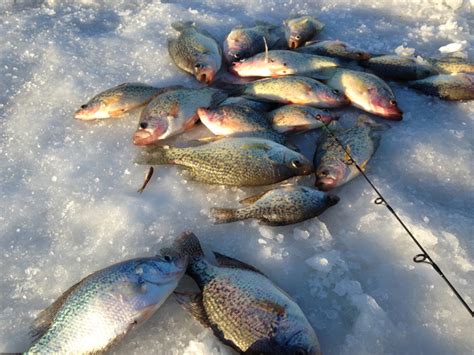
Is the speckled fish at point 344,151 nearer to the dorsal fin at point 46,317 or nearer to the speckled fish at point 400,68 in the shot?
the speckled fish at point 400,68

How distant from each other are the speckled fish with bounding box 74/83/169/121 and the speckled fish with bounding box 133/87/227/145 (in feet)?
0.66

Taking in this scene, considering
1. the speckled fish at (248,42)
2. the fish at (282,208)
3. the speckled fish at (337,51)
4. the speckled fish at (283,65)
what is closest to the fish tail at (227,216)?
the fish at (282,208)

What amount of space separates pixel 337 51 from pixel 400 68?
1.99ft

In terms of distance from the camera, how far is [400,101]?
12.9 ft

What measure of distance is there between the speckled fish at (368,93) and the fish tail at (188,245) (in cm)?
194

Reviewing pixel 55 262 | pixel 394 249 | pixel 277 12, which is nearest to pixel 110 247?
pixel 55 262

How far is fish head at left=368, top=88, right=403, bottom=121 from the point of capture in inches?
143

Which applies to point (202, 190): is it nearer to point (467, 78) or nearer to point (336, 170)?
point (336, 170)

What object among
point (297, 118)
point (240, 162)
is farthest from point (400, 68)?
point (240, 162)

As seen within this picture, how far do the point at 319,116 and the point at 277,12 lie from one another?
233 centimetres

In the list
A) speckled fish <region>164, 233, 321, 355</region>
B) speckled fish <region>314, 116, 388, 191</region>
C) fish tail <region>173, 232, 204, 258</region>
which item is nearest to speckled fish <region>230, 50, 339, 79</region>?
speckled fish <region>314, 116, 388, 191</region>

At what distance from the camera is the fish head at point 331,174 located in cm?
299

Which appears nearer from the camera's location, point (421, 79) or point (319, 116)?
point (319, 116)

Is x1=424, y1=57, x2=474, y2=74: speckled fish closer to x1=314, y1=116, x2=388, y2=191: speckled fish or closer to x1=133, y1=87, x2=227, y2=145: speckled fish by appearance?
x1=314, y1=116, x2=388, y2=191: speckled fish
